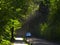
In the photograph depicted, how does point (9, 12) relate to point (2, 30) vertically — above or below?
above

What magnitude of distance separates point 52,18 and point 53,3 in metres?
4.64

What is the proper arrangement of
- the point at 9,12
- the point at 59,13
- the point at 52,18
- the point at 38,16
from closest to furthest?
the point at 9,12
the point at 59,13
the point at 52,18
the point at 38,16

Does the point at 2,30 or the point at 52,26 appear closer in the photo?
the point at 2,30

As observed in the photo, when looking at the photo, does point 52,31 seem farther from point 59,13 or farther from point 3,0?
point 3,0

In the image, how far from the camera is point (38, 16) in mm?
91562

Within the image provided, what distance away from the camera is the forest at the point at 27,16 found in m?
17.8

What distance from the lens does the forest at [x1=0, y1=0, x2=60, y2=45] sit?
1777 centimetres

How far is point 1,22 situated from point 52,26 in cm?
3704

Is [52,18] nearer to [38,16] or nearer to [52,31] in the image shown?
[52,31]

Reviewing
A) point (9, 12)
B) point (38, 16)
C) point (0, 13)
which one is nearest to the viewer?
point (0, 13)

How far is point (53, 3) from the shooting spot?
49.8 meters

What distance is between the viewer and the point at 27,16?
56.3 metres

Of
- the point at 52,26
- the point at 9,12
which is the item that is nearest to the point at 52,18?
the point at 52,26

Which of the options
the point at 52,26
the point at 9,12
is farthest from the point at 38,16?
the point at 9,12
